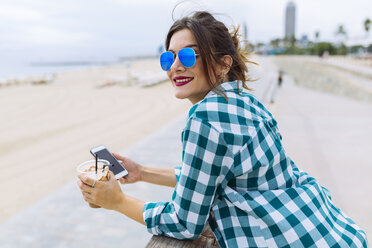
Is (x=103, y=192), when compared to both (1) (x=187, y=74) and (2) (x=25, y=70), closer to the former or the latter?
(1) (x=187, y=74)

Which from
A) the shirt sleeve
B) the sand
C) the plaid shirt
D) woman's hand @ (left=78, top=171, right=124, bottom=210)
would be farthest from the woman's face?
the sand

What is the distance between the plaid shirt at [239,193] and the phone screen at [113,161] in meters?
0.36

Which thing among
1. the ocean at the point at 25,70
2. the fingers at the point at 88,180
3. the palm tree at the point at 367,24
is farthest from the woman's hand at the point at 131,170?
the palm tree at the point at 367,24

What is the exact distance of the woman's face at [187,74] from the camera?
119 cm

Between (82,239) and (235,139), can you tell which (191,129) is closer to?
(235,139)

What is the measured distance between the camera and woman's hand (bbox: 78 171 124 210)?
1072mm

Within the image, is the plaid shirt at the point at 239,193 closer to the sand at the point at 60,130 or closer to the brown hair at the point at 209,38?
the brown hair at the point at 209,38

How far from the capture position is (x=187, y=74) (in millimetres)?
1228

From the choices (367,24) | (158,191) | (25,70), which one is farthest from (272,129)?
(367,24)

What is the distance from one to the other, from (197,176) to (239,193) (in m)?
0.15

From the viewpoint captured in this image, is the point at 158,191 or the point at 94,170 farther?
the point at 158,191

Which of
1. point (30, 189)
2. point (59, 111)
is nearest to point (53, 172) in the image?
point (30, 189)

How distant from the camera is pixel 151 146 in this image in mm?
3918

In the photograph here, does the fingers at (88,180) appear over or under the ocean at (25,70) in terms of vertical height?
over
